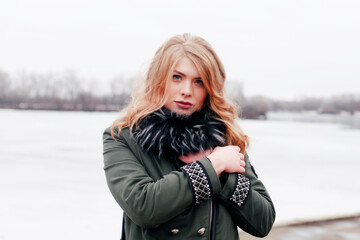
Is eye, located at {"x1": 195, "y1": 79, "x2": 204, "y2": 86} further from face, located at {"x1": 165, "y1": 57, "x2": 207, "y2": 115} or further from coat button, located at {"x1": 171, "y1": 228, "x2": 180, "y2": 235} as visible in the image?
coat button, located at {"x1": 171, "y1": 228, "x2": 180, "y2": 235}

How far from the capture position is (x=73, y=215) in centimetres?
520

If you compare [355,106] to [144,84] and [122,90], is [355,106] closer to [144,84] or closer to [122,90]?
[122,90]

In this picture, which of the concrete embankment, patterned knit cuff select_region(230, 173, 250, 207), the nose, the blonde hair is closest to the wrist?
patterned knit cuff select_region(230, 173, 250, 207)

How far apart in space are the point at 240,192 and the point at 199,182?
8.1 inches

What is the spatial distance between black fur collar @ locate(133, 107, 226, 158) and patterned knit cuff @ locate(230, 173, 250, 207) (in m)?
0.20

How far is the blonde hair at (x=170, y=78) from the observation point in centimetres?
149

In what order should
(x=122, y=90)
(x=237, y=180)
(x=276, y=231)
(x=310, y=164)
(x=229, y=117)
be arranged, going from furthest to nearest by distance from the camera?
(x=122, y=90) < (x=310, y=164) < (x=276, y=231) < (x=229, y=117) < (x=237, y=180)

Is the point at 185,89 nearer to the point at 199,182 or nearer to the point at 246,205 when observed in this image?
the point at 199,182

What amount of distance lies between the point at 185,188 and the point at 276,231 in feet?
11.2

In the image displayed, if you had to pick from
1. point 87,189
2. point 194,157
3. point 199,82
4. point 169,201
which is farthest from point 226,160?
point 87,189

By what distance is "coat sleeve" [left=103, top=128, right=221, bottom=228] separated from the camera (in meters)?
1.24

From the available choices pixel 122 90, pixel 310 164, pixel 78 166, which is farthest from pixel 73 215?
pixel 122 90

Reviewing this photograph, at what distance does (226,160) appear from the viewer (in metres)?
1.36

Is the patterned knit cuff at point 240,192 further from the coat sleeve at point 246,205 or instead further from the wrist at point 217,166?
the wrist at point 217,166
